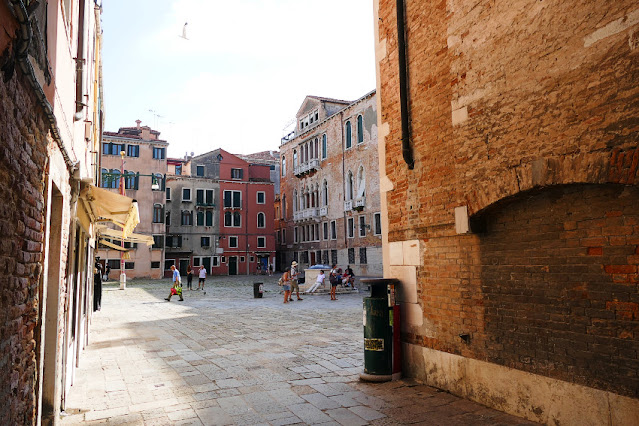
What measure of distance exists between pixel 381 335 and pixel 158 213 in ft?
120

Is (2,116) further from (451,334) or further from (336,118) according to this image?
(336,118)

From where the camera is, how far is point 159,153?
3944 cm

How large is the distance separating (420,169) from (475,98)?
1.27 meters

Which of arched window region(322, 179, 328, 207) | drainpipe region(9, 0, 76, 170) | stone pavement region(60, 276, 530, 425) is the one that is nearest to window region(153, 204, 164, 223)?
arched window region(322, 179, 328, 207)

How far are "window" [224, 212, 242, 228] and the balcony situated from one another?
23.8ft

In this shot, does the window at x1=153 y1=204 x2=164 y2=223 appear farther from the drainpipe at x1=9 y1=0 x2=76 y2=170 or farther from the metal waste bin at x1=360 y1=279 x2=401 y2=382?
the drainpipe at x1=9 y1=0 x2=76 y2=170

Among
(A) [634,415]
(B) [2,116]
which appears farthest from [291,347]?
(B) [2,116]

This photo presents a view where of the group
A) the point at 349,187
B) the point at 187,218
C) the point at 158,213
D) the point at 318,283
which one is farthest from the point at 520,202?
the point at 187,218

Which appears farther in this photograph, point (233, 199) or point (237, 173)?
point (237, 173)

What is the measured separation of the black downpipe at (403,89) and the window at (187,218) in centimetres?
3879

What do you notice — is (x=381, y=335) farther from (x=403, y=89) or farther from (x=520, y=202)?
Result: (x=403, y=89)

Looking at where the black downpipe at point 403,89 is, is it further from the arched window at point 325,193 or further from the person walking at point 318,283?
the arched window at point 325,193

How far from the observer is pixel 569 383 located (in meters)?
4.40

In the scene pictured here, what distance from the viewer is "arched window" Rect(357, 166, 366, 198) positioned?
3362 cm
